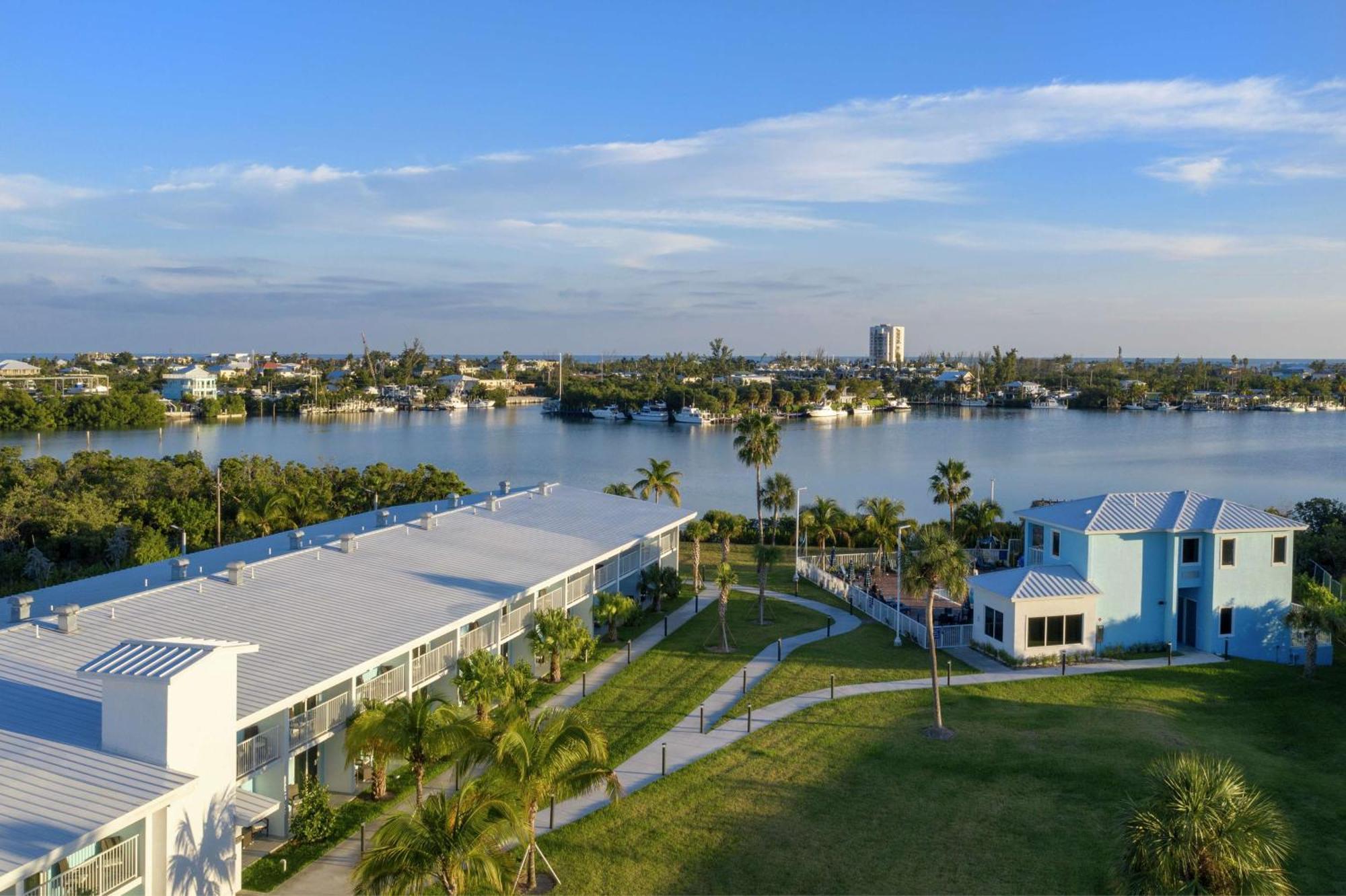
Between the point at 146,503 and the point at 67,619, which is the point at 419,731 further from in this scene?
the point at 146,503

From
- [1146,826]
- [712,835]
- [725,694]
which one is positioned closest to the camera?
[1146,826]

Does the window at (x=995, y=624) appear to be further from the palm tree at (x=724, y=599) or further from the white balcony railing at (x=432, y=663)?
the white balcony railing at (x=432, y=663)

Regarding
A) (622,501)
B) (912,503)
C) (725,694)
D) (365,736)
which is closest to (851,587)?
(622,501)

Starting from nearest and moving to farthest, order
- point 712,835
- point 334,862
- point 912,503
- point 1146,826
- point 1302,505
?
point 1146,826 → point 334,862 → point 712,835 → point 1302,505 → point 912,503

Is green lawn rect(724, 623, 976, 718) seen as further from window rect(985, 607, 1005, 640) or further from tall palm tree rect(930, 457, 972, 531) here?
tall palm tree rect(930, 457, 972, 531)

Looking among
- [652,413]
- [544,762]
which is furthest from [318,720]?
[652,413]

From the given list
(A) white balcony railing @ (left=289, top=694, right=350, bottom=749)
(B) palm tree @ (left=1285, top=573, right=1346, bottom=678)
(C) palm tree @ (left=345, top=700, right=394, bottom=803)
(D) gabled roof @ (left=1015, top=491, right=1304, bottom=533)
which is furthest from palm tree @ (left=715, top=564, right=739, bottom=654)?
(B) palm tree @ (left=1285, top=573, right=1346, bottom=678)

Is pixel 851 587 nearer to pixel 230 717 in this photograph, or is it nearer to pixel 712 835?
pixel 712 835
